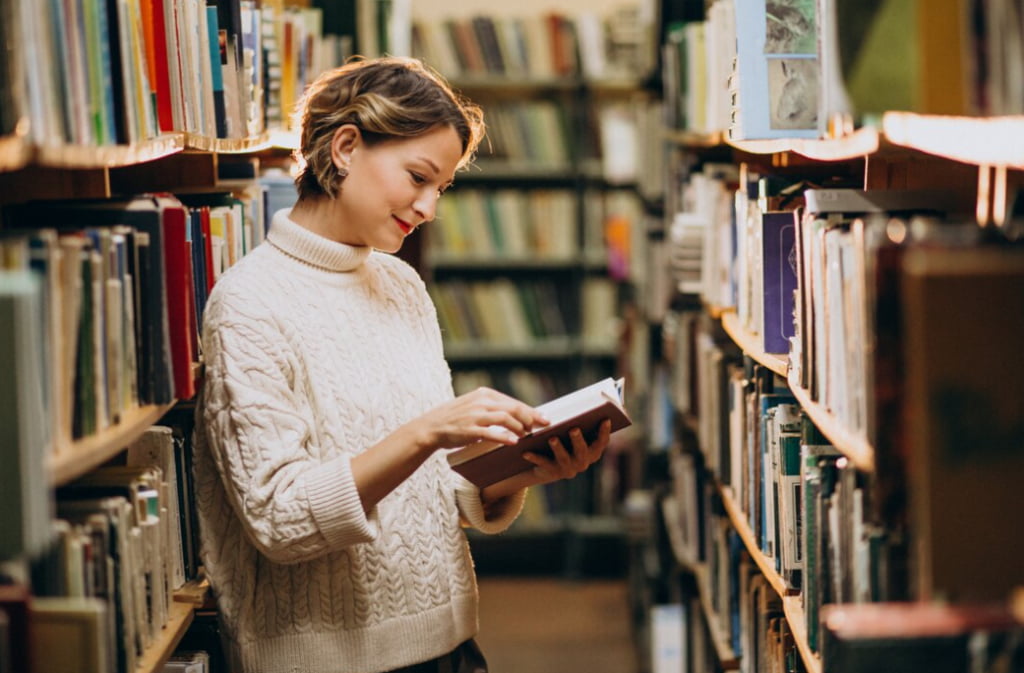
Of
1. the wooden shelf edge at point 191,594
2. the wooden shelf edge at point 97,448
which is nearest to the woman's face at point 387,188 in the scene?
the wooden shelf edge at point 97,448

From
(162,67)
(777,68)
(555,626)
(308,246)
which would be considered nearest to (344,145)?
(308,246)

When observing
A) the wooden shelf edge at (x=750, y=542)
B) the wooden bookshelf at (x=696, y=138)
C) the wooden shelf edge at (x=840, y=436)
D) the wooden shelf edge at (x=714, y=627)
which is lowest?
the wooden shelf edge at (x=714, y=627)

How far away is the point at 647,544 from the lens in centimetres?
457

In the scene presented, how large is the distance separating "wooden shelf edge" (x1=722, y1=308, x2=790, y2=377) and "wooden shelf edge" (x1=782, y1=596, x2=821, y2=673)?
0.37 m

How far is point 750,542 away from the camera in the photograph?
7.75 feet

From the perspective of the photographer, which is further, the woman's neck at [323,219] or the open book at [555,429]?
the woman's neck at [323,219]

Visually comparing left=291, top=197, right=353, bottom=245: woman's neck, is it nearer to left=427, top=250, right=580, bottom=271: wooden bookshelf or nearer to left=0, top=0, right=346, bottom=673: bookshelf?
left=0, top=0, right=346, bottom=673: bookshelf

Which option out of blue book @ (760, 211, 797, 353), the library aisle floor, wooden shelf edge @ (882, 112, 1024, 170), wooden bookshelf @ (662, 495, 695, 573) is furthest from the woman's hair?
the library aisle floor

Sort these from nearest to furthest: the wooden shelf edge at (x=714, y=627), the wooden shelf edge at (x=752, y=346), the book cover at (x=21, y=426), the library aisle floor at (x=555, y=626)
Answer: the book cover at (x=21, y=426) → the wooden shelf edge at (x=752, y=346) → the wooden shelf edge at (x=714, y=627) → the library aisle floor at (x=555, y=626)

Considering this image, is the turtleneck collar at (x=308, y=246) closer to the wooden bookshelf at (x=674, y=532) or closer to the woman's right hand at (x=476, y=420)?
the woman's right hand at (x=476, y=420)

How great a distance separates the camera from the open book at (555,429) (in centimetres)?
183

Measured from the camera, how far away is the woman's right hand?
5.64 feet

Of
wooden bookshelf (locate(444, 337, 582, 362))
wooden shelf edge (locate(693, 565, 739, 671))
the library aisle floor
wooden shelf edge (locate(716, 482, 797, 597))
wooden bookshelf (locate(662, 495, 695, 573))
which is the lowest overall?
the library aisle floor

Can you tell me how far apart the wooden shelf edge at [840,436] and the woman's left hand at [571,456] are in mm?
298
